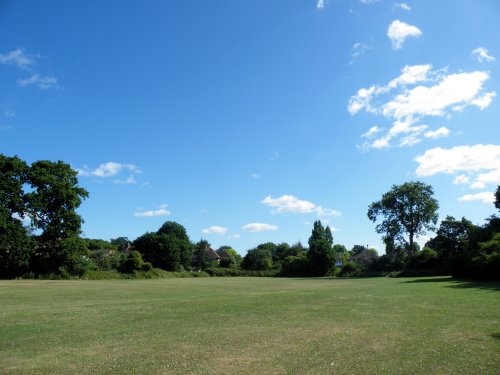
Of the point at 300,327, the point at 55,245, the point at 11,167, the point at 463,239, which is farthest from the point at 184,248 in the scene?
the point at 300,327

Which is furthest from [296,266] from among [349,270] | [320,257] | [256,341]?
[256,341]

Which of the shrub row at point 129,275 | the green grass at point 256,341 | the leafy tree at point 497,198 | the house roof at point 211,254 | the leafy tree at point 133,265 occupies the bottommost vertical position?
the shrub row at point 129,275

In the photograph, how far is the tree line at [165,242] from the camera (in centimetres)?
4762

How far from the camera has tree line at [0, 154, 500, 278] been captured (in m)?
47.6

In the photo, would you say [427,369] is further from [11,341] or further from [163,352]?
[11,341]

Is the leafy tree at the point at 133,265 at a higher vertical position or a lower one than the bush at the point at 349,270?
higher

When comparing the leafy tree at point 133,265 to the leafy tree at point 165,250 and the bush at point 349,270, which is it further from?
the bush at point 349,270

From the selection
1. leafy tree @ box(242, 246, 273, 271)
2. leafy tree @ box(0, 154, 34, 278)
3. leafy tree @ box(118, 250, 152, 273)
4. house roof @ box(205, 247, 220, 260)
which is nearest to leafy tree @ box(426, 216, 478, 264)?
leafy tree @ box(242, 246, 273, 271)

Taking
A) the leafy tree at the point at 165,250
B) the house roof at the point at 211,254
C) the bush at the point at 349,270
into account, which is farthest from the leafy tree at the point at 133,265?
the house roof at the point at 211,254

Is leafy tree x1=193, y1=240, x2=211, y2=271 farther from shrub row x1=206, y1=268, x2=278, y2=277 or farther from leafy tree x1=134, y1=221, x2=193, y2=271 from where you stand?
shrub row x1=206, y1=268, x2=278, y2=277

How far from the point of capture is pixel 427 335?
10383mm

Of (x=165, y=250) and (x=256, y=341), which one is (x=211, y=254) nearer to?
(x=165, y=250)

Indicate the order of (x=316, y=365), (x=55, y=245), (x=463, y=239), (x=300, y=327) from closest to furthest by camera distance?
(x=316, y=365), (x=300, y=327), (x=55, y=245), (x=463, y=239)

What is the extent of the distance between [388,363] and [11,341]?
9499 mm
